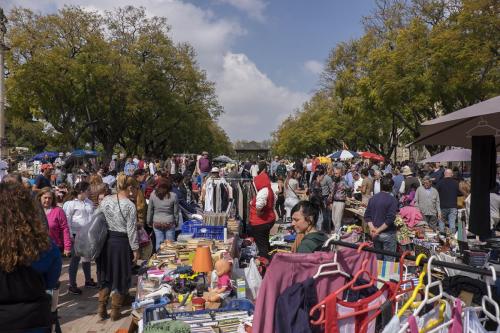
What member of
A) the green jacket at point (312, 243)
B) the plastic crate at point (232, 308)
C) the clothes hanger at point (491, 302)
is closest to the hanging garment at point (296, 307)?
the clothes hanger at point (491, 302)

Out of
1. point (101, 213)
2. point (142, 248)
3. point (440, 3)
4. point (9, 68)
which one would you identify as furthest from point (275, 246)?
point (9, 68)

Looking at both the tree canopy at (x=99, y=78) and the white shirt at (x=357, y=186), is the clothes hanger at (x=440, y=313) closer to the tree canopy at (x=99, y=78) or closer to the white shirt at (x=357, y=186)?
the white shirt at (x=357, y=186)

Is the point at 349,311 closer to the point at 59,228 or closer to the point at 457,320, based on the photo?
the point at 457,320

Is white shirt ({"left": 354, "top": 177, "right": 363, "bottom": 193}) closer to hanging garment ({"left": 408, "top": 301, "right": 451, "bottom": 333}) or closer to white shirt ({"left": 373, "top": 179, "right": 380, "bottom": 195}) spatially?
white shirt ({"left": 373, "top": 179, "right": 380, "bottom": 195})

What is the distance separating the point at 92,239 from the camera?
563cm

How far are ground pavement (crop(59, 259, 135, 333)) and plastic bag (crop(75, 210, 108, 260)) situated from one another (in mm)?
871

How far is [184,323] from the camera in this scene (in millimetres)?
3697

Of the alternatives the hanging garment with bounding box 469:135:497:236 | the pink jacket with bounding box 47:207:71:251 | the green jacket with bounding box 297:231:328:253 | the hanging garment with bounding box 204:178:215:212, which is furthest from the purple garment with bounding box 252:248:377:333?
the hanging garment with bounding box 204:178:215:212

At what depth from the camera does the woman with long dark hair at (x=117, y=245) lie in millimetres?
5754

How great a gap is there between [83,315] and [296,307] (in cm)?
465

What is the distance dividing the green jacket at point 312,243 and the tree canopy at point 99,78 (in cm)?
2665

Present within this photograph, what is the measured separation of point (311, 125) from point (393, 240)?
55697 millimetres

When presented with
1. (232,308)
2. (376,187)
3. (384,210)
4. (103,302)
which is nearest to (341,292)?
(232,308)

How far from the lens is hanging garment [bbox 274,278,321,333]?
93.6 inches
